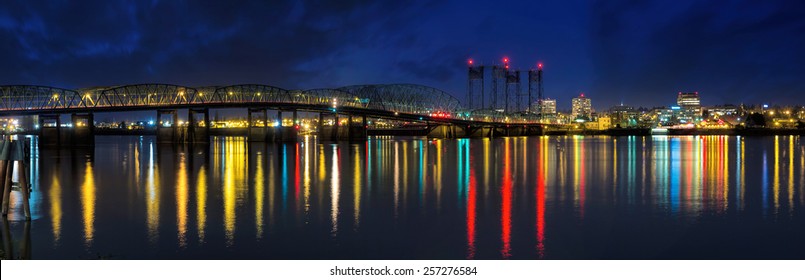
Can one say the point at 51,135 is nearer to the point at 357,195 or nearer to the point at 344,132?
the point at 344,132

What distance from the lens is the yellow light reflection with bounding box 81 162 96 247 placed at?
16.0m

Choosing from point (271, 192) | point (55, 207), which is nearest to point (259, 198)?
point (271, 192)

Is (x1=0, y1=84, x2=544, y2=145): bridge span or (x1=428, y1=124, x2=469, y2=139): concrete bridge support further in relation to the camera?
(x1=428, y1=124, x2=469, y2=139): concrete bridge support

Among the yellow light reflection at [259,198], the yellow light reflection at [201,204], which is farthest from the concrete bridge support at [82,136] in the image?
the yellow light reflection at [201,204]

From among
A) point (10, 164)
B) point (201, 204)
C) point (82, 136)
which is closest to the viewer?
point (10, 164)

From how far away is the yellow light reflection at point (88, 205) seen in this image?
16016 mm

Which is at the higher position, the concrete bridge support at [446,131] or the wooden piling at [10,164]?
the concrete bridge support at [446,131]

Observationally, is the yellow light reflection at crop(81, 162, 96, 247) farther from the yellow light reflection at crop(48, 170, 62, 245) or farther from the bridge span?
the bridge span

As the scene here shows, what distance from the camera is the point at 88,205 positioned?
70.9 feet

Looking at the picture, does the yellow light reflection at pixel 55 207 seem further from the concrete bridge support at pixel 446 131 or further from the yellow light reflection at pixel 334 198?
the concrete bridge support at pixel 446 131

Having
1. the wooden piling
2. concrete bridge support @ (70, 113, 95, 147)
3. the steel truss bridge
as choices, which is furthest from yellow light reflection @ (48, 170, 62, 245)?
the steel truss bridge

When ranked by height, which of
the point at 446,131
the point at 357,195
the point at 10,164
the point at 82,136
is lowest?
the point at 357,195
